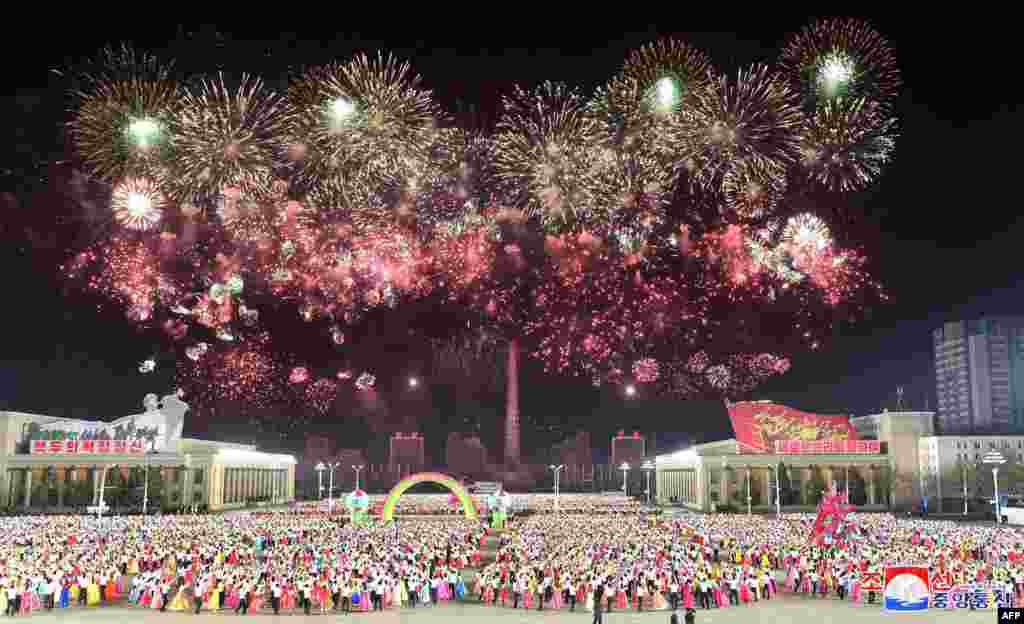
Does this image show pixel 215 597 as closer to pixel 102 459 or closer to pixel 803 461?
pixel 102 459

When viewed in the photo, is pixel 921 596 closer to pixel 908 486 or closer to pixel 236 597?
pixel 236 597

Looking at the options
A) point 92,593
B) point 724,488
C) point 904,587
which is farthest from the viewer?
point 724,488

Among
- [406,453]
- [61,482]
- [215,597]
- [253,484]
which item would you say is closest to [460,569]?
[215,597]

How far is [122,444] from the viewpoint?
99688 millimetres

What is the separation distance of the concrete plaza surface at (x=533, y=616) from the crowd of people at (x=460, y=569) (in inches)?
33.1

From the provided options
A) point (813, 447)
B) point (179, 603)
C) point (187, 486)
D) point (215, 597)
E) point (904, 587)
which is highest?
point (813, 447)

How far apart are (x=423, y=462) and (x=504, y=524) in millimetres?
114347

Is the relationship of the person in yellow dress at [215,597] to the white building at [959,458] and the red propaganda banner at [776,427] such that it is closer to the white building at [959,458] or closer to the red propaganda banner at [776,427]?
the red propaganda banner at [776,427]

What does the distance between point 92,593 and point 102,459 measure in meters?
75.5

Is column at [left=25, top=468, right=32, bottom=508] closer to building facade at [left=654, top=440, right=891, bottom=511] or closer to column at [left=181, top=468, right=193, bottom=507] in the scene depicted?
column at [left=181, top=468, right=193, bottom=507]

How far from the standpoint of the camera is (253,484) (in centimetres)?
11550

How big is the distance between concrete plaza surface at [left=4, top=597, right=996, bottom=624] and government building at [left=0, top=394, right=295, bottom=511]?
69.9 meters

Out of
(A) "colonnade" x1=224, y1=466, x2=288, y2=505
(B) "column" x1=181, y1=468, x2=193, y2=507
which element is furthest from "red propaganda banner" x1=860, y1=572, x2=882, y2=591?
(A) "colonnade" x1=224, y1=466, x2=288, y2=505

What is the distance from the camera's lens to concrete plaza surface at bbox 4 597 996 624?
27.2 meters
